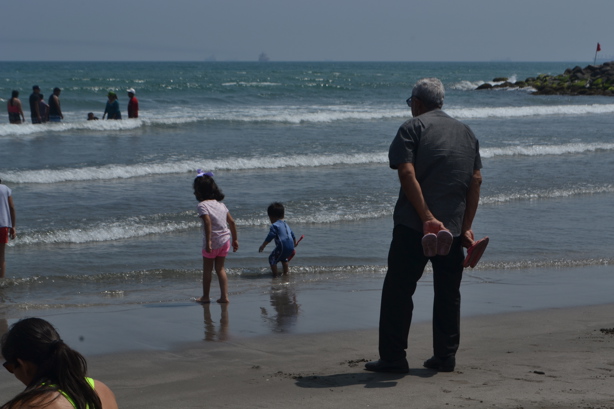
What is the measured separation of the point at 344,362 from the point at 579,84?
50733 mm

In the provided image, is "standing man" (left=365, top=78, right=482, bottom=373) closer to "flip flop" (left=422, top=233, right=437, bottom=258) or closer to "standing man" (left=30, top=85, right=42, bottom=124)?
"flip flop" (left=422, top=233, right=437, bottom=258)

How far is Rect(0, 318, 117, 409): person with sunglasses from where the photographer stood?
7.71ft

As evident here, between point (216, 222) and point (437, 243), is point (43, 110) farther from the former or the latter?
point (437, 243)

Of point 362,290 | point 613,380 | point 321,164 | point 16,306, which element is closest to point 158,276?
point 16,306

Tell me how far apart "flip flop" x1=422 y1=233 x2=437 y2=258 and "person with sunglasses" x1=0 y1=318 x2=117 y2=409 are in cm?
243

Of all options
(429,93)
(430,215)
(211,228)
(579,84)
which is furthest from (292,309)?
(579,84)

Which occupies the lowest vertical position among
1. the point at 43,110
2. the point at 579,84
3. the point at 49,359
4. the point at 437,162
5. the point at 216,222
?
the point at 216,222

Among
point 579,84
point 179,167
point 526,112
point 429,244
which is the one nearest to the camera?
point 429,244

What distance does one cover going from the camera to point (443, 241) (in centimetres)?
446

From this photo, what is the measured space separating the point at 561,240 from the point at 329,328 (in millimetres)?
5023

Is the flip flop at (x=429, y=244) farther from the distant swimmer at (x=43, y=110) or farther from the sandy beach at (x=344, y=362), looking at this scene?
the distant swimmer at (x=43, y=110)

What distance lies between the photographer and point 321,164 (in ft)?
55.7

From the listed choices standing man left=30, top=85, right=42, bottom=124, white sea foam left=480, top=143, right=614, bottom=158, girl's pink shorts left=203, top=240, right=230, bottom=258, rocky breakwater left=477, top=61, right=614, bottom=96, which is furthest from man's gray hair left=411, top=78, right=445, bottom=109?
rocky breakwater left=477, top=61, right=614, bottom=96

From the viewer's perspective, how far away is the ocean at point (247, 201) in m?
8.53
